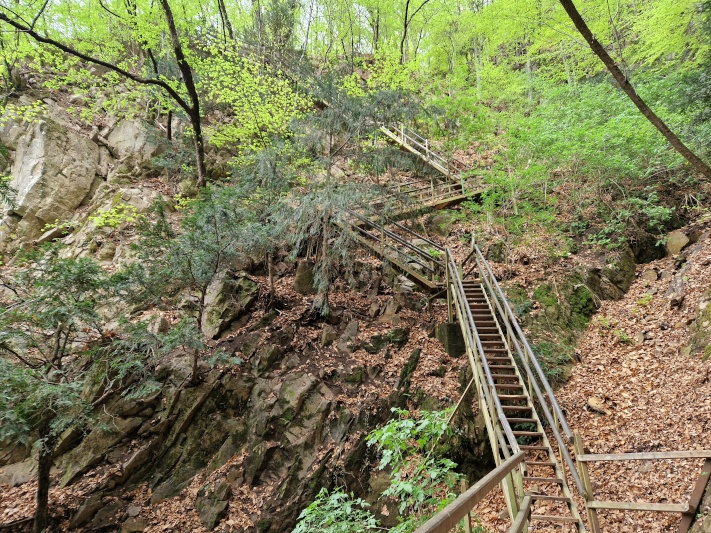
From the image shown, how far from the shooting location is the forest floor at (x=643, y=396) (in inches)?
184

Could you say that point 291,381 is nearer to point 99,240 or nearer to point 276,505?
point 276,505

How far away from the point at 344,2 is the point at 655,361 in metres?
24.5

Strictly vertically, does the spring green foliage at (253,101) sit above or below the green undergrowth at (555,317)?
above

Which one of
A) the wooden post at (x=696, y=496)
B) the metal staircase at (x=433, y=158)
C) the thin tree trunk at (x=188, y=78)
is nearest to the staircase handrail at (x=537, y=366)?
the wooden post at (x=696, y=496)

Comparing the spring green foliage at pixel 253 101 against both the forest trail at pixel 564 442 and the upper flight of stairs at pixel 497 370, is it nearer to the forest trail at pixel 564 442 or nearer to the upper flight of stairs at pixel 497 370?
the upper flight of stairs at pixel 497 370

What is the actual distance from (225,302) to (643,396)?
9786 millimetres

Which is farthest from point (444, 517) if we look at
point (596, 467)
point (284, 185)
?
point (284, 185)

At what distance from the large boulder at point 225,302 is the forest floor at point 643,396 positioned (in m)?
7.17

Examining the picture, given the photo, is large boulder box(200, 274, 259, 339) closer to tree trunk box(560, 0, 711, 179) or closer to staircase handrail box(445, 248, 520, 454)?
staircase handrail box(445, 248, 520, 454)

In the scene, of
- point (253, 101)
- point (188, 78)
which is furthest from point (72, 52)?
point (253, 101)

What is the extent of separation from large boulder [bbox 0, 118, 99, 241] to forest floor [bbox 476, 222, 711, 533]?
51.3ft

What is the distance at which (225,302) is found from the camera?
927 centimetres

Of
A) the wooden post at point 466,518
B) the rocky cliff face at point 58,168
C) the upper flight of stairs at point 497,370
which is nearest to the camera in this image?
the wooden post at point 466,518

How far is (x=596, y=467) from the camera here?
5.56 metres
